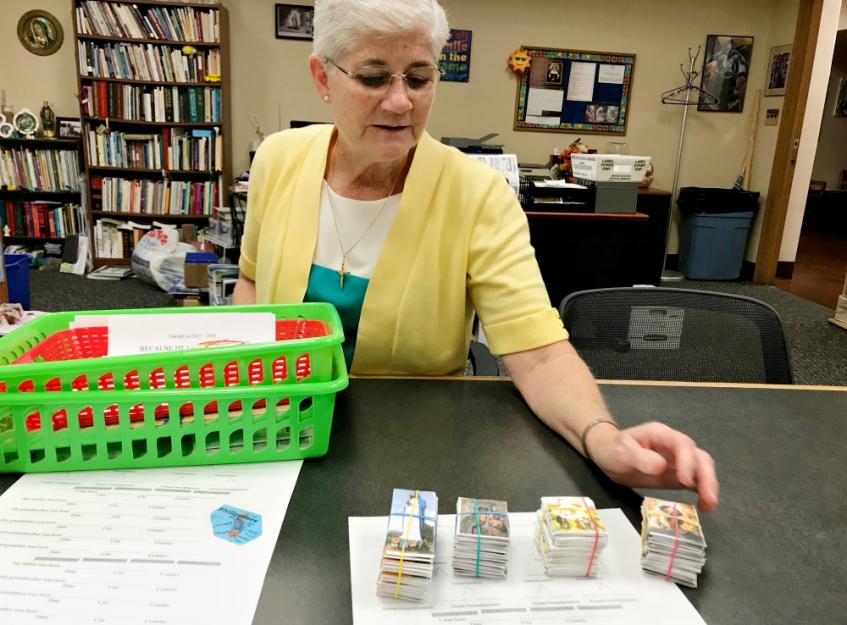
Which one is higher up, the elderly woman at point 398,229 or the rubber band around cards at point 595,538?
the elderly woman at point 398,229

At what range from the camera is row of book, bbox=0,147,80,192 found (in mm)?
4645

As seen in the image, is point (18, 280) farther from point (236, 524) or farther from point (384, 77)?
point (236, 524)

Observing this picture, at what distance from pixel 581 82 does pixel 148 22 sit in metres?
3.32

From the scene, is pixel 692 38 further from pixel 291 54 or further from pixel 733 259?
pixel 291 54

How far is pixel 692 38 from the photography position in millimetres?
5227

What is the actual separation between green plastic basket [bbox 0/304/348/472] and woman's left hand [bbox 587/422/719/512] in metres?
0.35

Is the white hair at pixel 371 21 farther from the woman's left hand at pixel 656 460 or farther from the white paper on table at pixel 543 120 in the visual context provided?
the white paper on table at pixel 543 120

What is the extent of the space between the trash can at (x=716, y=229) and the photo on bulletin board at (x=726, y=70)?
0.76 m

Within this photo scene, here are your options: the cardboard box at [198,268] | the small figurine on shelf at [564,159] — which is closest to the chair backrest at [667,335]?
the cardboard box at [198,268]

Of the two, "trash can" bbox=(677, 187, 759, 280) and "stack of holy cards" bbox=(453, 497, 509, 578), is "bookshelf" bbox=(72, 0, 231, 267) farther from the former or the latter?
"stack of holy cards" bbox=(453, 497, 509, 578)

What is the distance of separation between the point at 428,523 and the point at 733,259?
533cm

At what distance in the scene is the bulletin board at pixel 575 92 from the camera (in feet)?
16.9

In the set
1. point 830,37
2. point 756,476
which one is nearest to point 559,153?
point 830,37

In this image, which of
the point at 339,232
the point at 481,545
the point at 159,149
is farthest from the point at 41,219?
the point at 481,545
